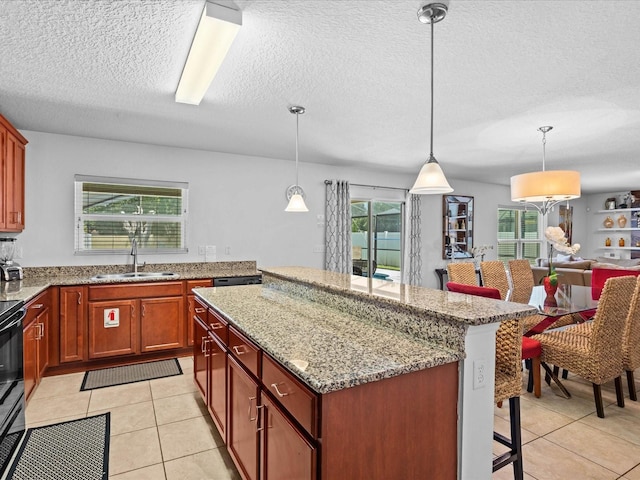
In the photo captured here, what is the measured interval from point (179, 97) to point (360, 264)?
13.5 feet

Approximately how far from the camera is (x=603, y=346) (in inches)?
107

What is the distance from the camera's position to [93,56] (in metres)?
2.26

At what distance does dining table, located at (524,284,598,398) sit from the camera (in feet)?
9.88

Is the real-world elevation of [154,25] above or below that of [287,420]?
above

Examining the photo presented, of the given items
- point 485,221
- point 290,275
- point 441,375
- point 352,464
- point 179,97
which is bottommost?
point 352,464

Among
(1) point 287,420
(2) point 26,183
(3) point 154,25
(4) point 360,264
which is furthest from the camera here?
(4) point 360,264

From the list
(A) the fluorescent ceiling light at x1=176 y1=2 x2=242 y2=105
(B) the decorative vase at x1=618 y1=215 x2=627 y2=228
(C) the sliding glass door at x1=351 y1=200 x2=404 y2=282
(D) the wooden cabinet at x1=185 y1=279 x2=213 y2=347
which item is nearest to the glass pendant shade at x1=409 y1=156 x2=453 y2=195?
(A) the fluorescent ceiling light at x1=176 y1=2 x2=242 y2=105

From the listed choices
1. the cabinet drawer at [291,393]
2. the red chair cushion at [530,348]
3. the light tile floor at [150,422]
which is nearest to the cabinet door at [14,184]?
the light tile floor at [150,422]

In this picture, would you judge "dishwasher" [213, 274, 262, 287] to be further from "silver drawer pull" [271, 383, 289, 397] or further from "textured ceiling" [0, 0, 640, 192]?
"silver drawer pull" [271, 383, 289, 397]

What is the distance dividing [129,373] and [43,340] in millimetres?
796

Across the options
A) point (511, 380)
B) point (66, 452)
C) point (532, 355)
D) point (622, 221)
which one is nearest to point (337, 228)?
point (532, 355)

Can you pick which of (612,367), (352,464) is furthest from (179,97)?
(612,367)

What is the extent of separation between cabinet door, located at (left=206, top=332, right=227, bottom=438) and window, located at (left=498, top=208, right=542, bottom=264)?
22.4 feet

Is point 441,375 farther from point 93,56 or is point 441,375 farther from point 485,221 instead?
point 485,221
